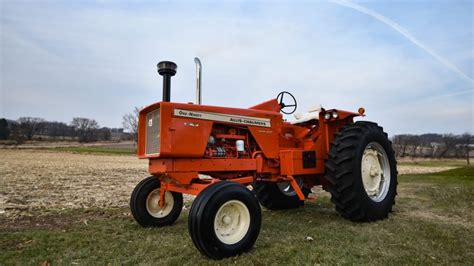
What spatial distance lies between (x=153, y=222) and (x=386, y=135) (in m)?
4.41

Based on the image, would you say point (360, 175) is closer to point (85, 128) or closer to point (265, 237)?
point (265, 237)

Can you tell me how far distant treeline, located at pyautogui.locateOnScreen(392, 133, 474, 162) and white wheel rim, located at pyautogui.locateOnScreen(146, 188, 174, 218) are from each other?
5221cm

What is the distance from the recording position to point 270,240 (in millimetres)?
4426

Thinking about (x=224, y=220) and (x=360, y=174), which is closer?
(x=224, y=220)

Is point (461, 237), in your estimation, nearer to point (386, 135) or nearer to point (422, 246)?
point (422, 246)

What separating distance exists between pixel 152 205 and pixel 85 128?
98.3 metres

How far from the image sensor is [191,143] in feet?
14.7

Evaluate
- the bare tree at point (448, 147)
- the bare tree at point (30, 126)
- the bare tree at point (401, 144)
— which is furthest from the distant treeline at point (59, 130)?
the bare tree at point (448, 147)

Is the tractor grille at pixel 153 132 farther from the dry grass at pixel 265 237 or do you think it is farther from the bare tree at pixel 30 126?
the bare tree at pixel 30 126

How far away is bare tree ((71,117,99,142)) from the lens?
82.3 m

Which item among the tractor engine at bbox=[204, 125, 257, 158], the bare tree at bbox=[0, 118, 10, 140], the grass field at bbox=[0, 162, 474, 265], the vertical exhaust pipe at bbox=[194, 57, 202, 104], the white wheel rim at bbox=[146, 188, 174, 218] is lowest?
the grass field at bbox=[0, 162, 474, 265]

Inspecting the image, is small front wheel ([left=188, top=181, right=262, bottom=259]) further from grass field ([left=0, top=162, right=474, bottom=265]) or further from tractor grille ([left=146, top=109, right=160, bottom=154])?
tractor grille ([left=146, top=109, right=160, bottom=154])

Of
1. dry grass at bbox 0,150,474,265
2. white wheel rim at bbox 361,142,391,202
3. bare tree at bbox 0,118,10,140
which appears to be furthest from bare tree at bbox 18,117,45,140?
white wheel rim at bbox 361,142,391,202

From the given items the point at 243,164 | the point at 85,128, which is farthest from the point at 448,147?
the point at 85,128
